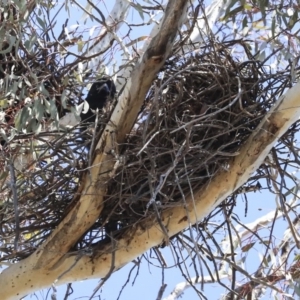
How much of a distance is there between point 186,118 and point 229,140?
0.16 metres

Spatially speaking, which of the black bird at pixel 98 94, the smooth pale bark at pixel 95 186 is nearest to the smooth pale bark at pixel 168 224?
the smooth pale bark at pixel 95 186

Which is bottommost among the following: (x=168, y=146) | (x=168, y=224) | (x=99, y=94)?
(x=168, y=224)

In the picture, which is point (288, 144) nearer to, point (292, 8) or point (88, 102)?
point (292, 8)

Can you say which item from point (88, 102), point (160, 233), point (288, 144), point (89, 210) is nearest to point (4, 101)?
point (88, 102)

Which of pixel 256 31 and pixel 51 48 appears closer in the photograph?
pixel 51 48

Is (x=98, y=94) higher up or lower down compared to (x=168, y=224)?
higher up

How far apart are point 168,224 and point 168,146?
0.85ft

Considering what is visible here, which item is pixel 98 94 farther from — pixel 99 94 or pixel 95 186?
pixel 95 186

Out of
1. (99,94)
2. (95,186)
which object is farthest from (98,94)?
(95,186)

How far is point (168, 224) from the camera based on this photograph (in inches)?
97.5

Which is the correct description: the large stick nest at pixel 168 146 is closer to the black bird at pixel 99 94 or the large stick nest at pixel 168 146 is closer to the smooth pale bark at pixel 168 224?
the smooth pale bark at pixel 168 224

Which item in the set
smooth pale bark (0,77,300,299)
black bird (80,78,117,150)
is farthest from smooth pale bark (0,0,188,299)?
black bird (80,78,117,150)

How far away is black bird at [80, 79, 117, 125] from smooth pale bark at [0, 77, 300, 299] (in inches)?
22.5

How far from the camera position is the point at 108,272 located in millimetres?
2504
